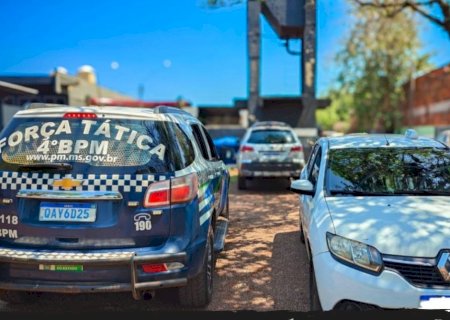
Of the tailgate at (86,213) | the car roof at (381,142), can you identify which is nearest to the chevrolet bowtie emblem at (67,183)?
the tailgate at (86,213)

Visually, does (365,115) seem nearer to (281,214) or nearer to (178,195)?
(281,214)

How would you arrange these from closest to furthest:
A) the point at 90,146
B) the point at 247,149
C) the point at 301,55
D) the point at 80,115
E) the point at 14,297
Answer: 1. the point at 90,146
2. the point at 80,115
3. the point at 14,297
4. the point at 247,149
5. the point at 301,55

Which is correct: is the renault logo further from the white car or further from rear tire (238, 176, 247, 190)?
rear tire (238, 176, 247, 190)

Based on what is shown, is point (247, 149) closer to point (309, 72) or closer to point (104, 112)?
point (104, 112)

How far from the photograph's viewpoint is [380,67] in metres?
37.5

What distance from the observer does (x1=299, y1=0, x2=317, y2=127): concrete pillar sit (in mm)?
18302

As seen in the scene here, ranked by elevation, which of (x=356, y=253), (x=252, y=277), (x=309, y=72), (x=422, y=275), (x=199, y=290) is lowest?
(x=252, y=277)

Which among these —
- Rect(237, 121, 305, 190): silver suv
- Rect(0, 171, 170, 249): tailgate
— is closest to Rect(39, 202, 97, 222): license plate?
Rect(0, 171, 170, 249): tailgate

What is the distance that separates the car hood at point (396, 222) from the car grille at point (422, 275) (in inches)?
3.6

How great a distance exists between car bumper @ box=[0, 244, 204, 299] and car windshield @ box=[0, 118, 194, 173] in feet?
2.22

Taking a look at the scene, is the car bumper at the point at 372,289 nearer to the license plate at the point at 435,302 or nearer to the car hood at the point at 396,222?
the license plate at the point at 435,302

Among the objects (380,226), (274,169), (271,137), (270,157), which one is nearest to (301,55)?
(271,137)

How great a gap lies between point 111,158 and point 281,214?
5597mm

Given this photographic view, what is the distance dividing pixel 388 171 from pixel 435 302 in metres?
1.70
